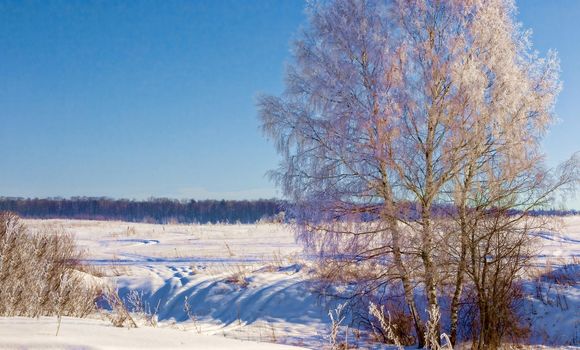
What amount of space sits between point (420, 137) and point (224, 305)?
7377 mm

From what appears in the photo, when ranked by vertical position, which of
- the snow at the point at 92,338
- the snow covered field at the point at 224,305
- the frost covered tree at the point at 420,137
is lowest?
the snow covered field at the point at 224,305

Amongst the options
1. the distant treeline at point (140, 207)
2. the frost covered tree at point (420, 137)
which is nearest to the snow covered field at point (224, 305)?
the frost covered tree at point (420, 137)

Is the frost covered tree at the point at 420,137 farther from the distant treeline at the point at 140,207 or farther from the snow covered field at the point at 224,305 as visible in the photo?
the distant treeline at the point at 140,207

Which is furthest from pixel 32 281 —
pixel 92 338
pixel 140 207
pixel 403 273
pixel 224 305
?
pixel 140 207

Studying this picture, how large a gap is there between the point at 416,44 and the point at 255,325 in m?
7.28

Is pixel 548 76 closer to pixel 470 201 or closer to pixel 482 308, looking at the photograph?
pixel 470 201

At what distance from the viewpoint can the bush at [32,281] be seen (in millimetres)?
7863

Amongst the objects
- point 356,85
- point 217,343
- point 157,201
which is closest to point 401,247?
point 356,85

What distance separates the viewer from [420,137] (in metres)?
11.1

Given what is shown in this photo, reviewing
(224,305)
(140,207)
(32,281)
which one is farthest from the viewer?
(140,207)

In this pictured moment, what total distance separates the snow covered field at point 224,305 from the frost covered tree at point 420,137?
1.46 meters

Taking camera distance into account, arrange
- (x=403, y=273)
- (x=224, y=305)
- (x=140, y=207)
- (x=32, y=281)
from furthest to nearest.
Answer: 1. (x=140, y=207)
2. (x=224, y=305)
3. (x=403, y=273)
4. (x=32, y=281)

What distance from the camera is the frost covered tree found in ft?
35.4

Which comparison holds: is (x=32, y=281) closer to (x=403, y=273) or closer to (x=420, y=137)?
(x=403, y=273)
